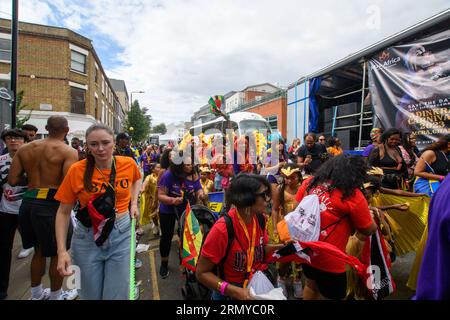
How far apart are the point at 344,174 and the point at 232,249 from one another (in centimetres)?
110

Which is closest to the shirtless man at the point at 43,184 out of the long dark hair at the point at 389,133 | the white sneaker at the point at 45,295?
the white sneaker at the point at 45,295

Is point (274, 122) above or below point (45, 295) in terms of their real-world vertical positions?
above

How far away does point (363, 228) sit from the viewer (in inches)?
76.3

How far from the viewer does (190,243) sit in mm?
2250

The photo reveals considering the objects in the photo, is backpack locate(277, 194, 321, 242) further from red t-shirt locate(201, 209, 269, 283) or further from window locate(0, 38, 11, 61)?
window locate(0, 38, 11, 61)

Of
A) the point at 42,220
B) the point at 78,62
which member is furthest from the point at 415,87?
the point at 78,62

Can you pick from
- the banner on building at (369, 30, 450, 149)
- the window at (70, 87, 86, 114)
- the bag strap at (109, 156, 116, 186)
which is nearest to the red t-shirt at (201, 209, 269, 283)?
the bag strap at (109, 156, 116, 186)

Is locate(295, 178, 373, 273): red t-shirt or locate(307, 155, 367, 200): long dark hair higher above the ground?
locate(307, 155, 367, 200): long dark hair

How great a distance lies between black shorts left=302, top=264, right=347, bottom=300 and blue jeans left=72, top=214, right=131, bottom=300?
1.54 m

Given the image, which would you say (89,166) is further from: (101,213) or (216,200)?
(216,200)

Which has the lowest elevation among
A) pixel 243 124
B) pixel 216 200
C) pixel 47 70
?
pixel 216 200

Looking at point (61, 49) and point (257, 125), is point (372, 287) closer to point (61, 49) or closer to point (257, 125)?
point (257, 125)

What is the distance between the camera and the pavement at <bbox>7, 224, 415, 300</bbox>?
2.90 m
